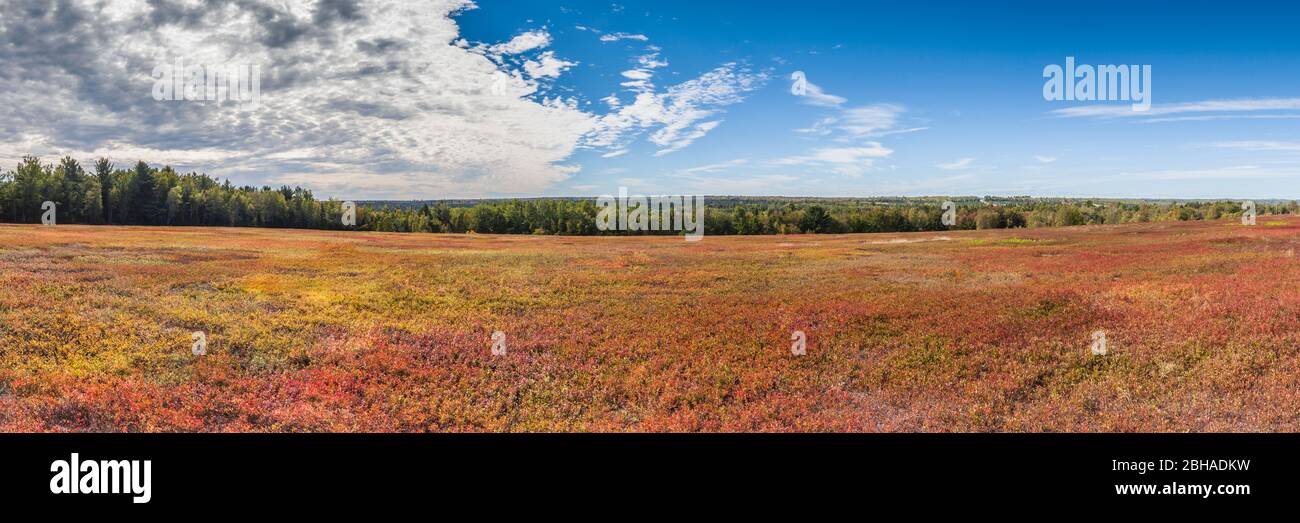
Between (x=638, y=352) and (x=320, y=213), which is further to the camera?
(x=320, y=213)

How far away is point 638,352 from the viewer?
15.4 meters

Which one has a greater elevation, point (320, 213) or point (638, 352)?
point (320, 213)

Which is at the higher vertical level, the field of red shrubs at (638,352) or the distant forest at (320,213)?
the distant forest at (320,213)

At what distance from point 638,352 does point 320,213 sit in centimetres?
13933

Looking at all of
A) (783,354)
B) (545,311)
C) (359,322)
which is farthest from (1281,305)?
(359,322)

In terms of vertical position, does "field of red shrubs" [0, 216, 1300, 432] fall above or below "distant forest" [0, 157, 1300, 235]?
below

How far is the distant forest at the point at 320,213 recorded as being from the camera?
341 feet

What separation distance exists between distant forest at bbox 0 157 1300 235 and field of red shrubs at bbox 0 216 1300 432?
10289 cm

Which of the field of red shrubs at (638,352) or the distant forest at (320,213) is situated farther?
the distant forest at (320,213)

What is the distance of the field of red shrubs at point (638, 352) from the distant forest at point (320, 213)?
10289 cm

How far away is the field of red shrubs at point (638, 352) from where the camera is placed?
10.8m

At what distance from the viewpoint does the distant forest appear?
341 feet
